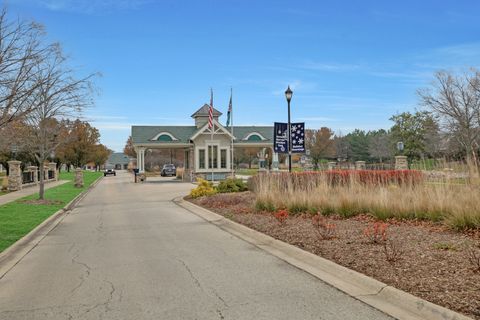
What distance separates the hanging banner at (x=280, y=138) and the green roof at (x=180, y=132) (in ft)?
74.6

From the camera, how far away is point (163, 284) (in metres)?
6.54

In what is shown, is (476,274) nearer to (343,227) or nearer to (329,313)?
(329,313)

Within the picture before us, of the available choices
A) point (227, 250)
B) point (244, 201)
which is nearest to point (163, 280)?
point (227, 250)

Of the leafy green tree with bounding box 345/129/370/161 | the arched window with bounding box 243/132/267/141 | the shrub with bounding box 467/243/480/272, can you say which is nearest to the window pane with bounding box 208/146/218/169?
the arched window with bounding box 243/132/267/141

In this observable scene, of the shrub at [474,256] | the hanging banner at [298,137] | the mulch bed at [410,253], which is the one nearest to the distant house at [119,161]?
the hanging banner at [298,137]

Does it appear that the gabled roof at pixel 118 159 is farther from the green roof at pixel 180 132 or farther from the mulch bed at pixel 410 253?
the mulch bed at pixel 410 253

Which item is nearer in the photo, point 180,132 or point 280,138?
point 280,138

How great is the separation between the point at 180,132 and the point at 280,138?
25044 millimetres

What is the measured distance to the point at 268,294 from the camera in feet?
19.3

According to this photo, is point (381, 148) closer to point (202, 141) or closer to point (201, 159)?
point (202, 141)

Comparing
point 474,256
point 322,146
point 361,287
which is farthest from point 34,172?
point 322,146

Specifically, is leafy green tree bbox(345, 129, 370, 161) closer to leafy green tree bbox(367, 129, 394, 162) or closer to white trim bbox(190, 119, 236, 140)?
leafy green tree bbox(367, 129, 394, 162)

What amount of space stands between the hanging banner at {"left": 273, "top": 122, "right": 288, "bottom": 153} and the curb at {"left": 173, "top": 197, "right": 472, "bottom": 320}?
13.9 metres

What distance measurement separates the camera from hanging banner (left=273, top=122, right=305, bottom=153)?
78.2 ft
